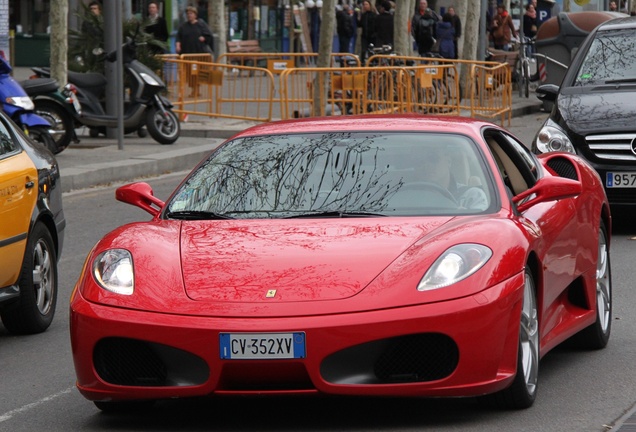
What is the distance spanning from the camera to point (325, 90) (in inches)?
923

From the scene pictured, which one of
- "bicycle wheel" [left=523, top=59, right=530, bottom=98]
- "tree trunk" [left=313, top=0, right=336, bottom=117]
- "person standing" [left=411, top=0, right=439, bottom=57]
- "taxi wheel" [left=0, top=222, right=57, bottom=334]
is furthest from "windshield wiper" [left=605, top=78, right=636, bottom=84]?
"person standing" [left=411, top=0, right=439, bottom=57]

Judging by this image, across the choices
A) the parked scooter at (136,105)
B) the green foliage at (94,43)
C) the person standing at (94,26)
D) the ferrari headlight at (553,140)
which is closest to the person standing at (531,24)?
the green foliage at (94,43)

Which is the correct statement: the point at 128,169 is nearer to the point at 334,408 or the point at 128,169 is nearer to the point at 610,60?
the point at 610,60

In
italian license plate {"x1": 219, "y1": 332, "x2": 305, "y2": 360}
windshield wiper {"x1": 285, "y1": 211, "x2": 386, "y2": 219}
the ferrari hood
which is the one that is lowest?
italian license plate {"x1": 219, "y1": 332, "x2": 305, "y2": 360}

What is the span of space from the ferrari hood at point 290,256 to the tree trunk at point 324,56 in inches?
670

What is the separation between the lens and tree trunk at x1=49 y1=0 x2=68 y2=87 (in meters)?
19.9

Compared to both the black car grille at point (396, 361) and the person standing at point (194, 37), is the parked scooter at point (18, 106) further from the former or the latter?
the person standing at point (194, 37)

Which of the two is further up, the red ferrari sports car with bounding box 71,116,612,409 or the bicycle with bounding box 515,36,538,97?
the red ferrari sports car with bounding box 71,116,612,409

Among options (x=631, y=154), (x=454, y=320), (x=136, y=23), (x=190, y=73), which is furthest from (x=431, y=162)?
(x=190, y=73)

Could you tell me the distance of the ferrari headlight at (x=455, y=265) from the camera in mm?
5676

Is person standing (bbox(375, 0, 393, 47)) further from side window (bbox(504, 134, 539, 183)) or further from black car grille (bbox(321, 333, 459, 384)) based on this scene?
black car grille (bbox(321, 333, 459, 384))

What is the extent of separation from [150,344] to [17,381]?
1.69 m

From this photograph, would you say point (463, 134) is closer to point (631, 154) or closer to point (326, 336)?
point (326, 336)

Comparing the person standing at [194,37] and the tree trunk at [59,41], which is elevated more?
the tree trunk at [59,41]
